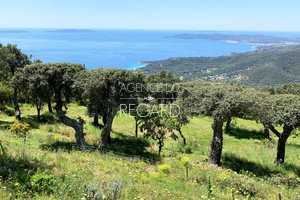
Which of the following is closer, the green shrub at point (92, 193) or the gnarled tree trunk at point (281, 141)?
the green shrub at point (92, 193)

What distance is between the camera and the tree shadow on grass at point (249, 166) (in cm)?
1548

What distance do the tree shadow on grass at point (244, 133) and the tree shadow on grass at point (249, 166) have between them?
41.8ft

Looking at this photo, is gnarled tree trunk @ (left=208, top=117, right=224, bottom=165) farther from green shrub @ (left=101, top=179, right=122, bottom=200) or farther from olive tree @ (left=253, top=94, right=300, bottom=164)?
green shrub @ (left=101, top=179, right=122, bottom=200)

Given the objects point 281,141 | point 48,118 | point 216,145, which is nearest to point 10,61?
point 48,118

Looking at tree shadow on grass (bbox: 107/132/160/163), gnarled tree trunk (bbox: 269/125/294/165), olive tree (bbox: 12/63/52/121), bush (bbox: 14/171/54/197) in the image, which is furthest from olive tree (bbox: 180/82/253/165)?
bush (bbox: 14/171/54/197)

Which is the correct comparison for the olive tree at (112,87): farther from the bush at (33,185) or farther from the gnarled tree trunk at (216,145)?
the bush at (33,185)

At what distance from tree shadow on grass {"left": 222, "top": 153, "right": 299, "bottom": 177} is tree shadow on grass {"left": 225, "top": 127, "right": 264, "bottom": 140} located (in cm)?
1273

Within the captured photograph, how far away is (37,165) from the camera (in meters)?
7.97

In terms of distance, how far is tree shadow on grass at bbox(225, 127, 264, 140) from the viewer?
2984 centimetres

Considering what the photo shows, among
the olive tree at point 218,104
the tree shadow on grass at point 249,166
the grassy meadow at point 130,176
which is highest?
the olive tree at point 218,104

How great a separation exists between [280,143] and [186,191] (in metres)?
12.5

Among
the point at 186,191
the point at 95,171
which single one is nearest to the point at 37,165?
the point at 95,171

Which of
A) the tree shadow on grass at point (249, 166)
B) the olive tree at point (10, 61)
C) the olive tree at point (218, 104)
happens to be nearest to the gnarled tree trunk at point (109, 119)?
the olive tree at point (218, 104)

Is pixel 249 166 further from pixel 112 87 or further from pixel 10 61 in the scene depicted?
pixel 10 61
